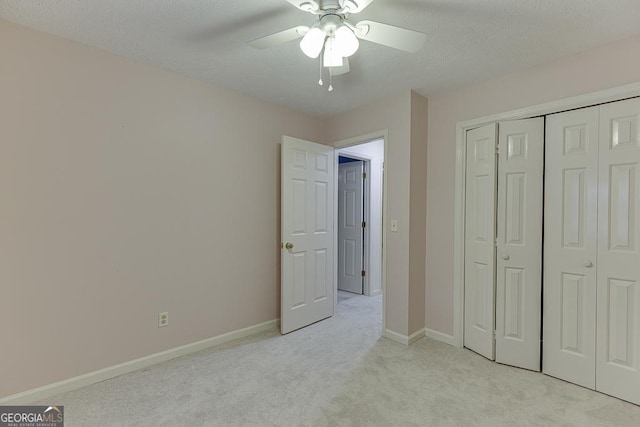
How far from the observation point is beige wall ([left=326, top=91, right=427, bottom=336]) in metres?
2.84

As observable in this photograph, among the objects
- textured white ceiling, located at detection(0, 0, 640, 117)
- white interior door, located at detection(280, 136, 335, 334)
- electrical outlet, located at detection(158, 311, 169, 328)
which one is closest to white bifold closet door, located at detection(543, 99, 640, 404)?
textured white ceiling, located at detection(0, 0, 640, 117)

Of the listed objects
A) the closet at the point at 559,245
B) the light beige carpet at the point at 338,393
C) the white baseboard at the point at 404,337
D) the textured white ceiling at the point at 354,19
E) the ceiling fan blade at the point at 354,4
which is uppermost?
the textured white ceiling at the point at 354,19

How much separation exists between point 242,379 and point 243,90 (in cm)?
244

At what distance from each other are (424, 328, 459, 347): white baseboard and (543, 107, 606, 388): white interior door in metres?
0.68

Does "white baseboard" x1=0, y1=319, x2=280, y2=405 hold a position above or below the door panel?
below

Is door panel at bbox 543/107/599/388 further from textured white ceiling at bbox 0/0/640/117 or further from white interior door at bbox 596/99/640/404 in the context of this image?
textured white ceiling at bbox 0/0/640/117

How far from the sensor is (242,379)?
7.28ft

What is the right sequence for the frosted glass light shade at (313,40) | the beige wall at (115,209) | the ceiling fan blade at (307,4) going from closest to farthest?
the ceiling fan blade at (307,4) → the frosted glass light shade at (313,40) → the beige wall at (115,209)

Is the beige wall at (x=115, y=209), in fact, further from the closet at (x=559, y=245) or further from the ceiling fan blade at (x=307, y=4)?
the closet at (x=559, y=245)

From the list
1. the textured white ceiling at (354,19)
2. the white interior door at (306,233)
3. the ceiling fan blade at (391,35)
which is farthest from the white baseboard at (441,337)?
the ceiling fan blade at (391,35)

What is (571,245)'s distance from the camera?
2195 mm

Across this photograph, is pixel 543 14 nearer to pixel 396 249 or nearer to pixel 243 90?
pixel 396 249

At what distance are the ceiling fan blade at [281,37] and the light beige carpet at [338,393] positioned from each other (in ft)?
7.04

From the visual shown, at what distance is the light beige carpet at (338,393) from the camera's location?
5.92ft
